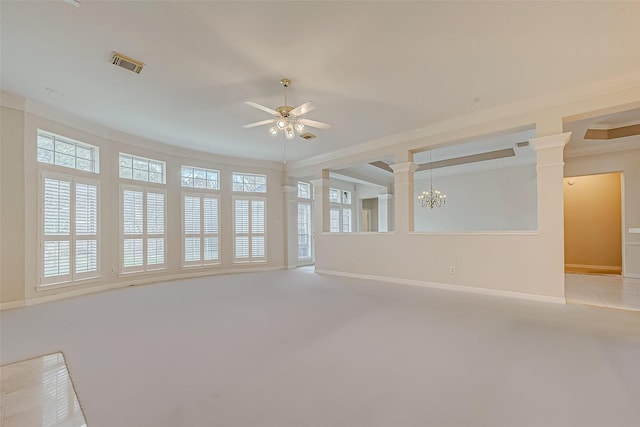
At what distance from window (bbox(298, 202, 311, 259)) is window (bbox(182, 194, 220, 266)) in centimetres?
240

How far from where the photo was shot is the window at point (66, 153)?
4.31 meters

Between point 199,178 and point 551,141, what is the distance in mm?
6535

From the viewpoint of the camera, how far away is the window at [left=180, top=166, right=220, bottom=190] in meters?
6.45

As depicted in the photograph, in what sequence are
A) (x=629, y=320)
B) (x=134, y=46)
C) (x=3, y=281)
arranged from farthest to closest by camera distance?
(x=3, y=281)
(x=629, y=320)
(x=134, y=46)

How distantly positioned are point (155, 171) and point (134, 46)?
3.73 meters

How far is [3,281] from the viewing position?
3814 millimetres

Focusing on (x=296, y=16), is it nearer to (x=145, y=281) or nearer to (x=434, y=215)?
(x=145, y=281)

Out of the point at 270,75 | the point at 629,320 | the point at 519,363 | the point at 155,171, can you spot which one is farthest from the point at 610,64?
the point at 155,171

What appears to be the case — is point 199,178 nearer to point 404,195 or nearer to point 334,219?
point 334,219

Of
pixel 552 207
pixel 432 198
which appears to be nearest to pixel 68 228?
pixel 552 207

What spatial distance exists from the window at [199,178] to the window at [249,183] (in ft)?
1.51

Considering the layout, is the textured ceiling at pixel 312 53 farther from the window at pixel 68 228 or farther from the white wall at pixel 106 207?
the window at pixel 68 228

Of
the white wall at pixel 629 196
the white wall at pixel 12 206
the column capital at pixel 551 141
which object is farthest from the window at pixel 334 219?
the white wall at pixel 12 206

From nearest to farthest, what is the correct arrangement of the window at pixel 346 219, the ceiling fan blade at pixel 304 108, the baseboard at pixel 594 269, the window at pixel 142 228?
the ceiling fan blade at pixel 304 108, the window at pixel 142 228, the baseboard at pixel 594 269, the window at pixel 346 219
